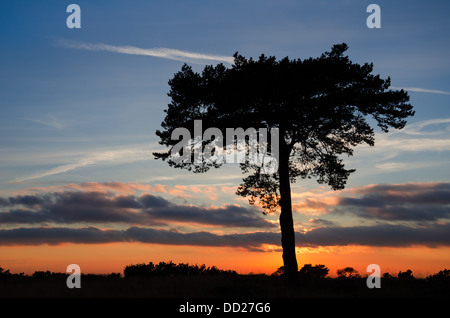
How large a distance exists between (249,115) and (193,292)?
9.12 m

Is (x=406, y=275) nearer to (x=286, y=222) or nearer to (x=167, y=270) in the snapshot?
(x=286, y=222)

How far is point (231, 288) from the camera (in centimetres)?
1834

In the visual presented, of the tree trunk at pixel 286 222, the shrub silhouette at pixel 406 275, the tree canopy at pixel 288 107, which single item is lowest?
the shrub silhouette at pixel 406 275

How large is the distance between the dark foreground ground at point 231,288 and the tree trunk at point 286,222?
2.52ft

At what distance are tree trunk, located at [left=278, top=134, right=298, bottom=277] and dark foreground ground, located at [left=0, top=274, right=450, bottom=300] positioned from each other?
768 millimetres

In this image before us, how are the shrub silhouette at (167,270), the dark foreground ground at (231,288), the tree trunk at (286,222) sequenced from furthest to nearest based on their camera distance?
the shrub silhouette at (167,270) < the tree trunk at (286,222) < the dark foreground ground at (231,288)

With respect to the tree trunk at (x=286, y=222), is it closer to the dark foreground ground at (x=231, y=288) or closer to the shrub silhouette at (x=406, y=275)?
the dark foreground ground at (x=231, y=288)

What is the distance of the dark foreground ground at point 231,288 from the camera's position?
17672 mm

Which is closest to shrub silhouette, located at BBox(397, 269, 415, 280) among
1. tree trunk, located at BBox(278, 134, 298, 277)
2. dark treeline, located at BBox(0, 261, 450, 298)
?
dark treeline, located at BBox(0, 261, 450, 298)

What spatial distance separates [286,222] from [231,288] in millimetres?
5178

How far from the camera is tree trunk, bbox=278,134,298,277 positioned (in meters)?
22.0

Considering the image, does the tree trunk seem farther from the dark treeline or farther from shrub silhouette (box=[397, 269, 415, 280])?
shrub silhouette (box=[397, 269, 415, 280])

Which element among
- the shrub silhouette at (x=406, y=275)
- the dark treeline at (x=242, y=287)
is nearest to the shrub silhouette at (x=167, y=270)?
the dark treeline at (x=242, y=287)
